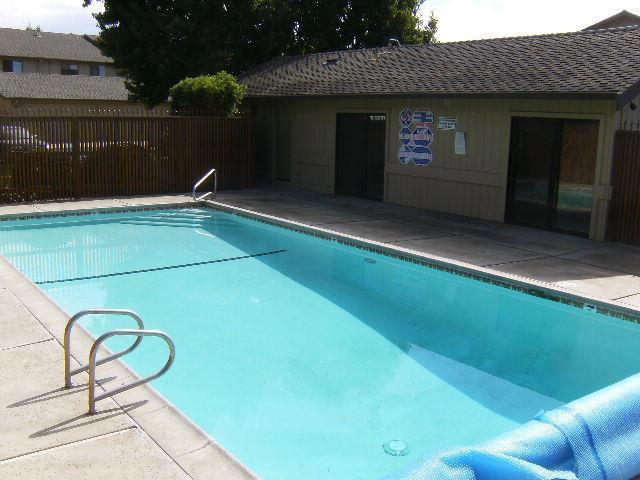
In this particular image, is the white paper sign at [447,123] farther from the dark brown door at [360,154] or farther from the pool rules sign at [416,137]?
the dark brown door at [360,154]

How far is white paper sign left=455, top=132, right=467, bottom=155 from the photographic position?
13.6 metres

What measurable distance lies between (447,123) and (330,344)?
772cm

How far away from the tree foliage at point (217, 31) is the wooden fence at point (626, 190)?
1494cm

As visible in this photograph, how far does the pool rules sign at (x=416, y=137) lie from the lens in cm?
1442

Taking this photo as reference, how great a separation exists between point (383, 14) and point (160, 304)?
67.4 feet

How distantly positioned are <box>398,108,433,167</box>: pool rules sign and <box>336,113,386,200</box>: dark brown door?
0.81 meters

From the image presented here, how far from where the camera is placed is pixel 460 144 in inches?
537

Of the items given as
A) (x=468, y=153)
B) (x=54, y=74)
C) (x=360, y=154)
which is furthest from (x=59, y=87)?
(x=468, y=153)

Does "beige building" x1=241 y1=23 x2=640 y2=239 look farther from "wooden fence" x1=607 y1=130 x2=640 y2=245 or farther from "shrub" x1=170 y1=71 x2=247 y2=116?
"shrub" x1=170 y1=71 x2=247 y2=116

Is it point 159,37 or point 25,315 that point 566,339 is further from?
point 159,37

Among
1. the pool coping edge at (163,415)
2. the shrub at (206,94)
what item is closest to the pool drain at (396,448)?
the pool coping edge at (163,415)

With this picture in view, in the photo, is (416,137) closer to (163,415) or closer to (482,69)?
(482,69)

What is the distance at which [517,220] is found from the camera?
12914 mm

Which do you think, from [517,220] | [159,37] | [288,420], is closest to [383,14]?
[159,37]
